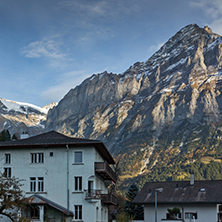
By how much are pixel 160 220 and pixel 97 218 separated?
50.6 ft

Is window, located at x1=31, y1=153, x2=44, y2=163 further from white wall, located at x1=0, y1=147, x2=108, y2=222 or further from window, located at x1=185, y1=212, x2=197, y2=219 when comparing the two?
window, located at x1=185, y1=212, x2=197, y2=219

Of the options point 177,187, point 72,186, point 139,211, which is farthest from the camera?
point 139,211

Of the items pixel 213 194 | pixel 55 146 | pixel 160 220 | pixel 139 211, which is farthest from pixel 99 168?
pixel 139 211

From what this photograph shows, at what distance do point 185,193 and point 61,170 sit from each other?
2564 centimetres

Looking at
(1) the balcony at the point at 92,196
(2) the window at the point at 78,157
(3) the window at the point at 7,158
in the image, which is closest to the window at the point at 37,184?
(3) the window at the point at 7,158

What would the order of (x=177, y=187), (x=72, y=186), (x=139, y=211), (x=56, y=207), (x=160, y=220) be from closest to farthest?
(x=56, y=207), (x=72, y=186), (x=160, y=220), (x=177, y=187), (x=139, y=211)

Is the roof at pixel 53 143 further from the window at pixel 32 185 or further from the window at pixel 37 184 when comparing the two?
the window at pixel 32 185

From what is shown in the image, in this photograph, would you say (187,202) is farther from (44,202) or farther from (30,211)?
(30,211)

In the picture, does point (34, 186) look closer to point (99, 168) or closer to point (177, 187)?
point (99, 168)

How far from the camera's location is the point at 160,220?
2657 inches

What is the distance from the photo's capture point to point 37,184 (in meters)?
54.9

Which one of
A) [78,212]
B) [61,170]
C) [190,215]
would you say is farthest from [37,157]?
[190,215]

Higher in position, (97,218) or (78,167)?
(78,167)

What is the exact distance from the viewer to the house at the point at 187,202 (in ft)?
222
